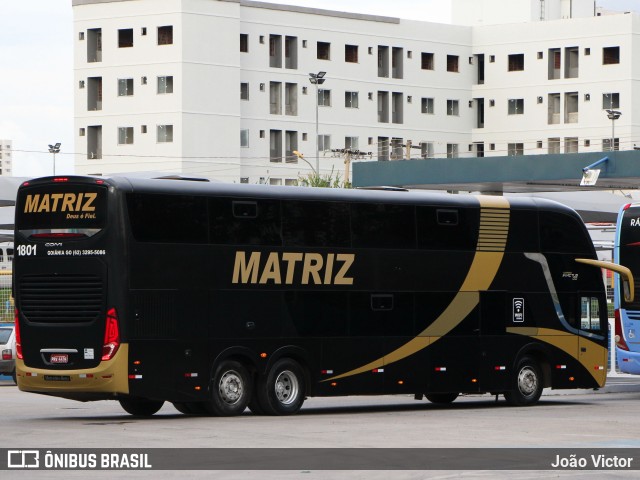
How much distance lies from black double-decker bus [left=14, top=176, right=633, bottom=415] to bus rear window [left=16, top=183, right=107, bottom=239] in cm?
2

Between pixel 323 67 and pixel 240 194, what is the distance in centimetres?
7624

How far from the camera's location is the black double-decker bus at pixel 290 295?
23766mm

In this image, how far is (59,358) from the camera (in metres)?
23.9

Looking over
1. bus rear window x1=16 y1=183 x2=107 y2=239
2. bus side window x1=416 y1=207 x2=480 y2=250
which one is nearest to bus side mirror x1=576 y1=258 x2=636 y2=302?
bus side window x1=416 y1=207 x2=480 y2=250

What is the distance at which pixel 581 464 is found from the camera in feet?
54.4

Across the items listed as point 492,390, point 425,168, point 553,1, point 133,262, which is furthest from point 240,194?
point 553,1

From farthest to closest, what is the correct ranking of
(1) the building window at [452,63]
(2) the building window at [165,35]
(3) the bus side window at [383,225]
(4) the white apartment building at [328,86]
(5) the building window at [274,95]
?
(1) the building window at [452,63] < (5) the building window at [274,95] < (4) the white apartment building at [328,86] < (2) the building window at [165,35] < (3) the bus side window at [383,225]

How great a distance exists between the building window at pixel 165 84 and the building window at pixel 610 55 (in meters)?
→ 28.3

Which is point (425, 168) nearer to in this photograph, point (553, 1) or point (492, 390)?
point (492, 390)

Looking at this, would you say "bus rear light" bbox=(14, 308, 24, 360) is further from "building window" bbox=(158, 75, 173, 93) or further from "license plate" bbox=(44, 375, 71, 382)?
"building window" bbox=(158, 75, 173, 93)

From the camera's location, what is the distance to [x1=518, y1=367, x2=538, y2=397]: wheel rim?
2858 cm

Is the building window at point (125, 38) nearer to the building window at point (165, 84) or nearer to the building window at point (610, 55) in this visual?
the building window at point (165, 84)

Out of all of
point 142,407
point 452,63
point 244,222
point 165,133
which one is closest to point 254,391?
point 142,407

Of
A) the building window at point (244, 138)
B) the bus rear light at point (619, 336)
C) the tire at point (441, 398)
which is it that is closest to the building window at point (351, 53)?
the building window at point (244, 138)
